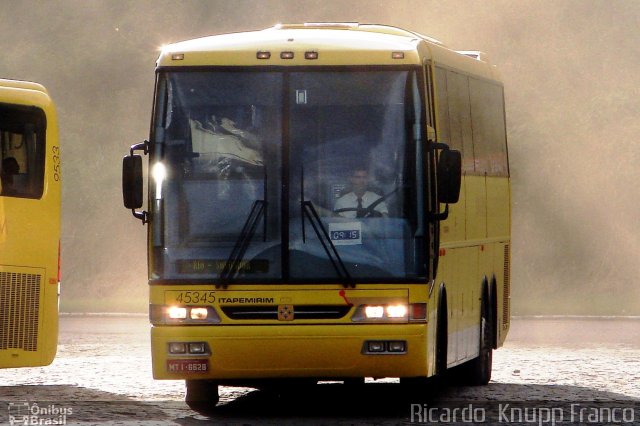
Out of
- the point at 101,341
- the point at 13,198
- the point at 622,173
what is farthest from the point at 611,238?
the point at 13,198

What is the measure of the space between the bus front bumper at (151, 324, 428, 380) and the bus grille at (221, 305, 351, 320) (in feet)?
0.30

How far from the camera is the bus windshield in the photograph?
14844 millimetres

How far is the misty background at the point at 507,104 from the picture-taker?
2574 inches

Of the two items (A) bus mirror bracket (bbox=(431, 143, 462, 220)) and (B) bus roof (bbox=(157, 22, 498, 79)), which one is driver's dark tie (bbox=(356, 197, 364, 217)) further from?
(B) bus roof (bbox=(157, 22, 498, 79))

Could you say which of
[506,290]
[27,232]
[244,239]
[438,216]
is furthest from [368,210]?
[506,290]

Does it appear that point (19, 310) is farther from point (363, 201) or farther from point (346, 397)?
point (363, 201)

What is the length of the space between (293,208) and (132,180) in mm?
1401

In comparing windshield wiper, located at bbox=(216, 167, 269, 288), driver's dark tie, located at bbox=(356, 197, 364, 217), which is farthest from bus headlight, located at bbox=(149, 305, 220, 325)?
driver's dark tie, located at bbox=(356, 197, 364, 217)

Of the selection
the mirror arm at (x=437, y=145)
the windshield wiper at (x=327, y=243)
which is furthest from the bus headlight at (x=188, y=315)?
the mirror arm at (x=437, y=145)

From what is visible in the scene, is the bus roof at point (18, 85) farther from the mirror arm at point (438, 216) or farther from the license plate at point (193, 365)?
the mirror arm at point (438, 216)

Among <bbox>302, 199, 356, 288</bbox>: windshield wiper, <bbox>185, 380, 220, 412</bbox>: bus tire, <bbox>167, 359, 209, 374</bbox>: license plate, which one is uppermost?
<bbox>302, 199, 356, 288</bbox>: windshield wiper

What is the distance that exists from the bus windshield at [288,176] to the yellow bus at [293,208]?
12 millimetres

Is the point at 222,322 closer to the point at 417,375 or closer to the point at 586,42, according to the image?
the point at 417,375

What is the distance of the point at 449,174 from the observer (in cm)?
1489
